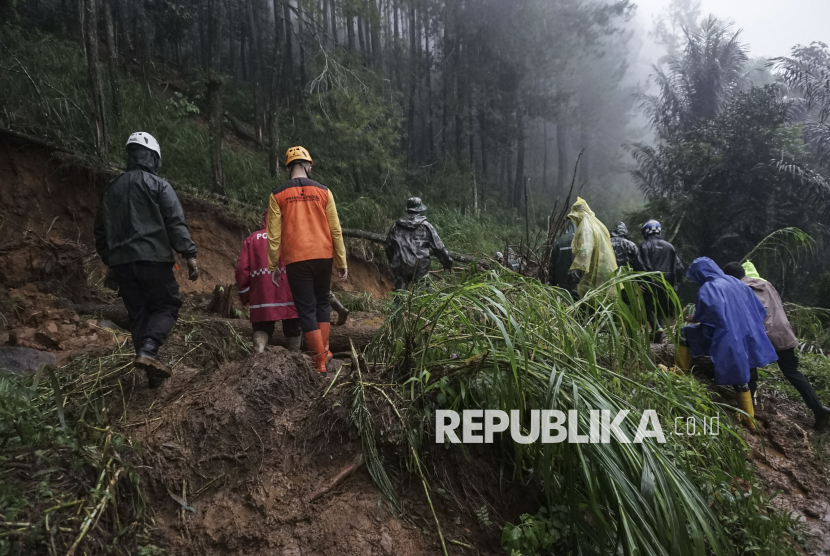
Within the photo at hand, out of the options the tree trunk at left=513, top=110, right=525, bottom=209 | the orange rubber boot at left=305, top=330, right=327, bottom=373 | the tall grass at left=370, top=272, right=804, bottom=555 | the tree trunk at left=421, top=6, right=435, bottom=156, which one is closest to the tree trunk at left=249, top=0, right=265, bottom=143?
the tree trunk at left=421, top=6, right=435, bottom=156

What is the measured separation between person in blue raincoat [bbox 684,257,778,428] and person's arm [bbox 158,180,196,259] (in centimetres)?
368

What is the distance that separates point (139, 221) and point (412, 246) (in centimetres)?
282

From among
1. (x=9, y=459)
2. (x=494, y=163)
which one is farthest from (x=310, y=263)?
→ (x=494, y=163)

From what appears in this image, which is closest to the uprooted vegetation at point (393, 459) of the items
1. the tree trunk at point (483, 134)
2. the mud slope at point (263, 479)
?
the mud slope at point (263, 479)

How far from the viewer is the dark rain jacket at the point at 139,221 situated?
2984 mm

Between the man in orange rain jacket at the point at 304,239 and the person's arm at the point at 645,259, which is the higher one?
the man in orange rain jacket at the point at 304,239

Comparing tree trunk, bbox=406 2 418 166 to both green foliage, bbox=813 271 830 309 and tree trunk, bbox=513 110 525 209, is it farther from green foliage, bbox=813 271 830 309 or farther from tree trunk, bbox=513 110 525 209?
green foliage, bbox=813 271 830 309

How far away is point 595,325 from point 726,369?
5.60 ft

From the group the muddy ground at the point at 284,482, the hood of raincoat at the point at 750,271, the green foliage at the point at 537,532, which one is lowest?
the green foliage at the point at 537,532

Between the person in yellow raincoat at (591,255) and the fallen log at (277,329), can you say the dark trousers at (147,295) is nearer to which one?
the fallen log at (277,329)

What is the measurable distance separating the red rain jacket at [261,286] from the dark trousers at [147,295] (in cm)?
92

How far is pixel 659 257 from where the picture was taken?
18.8 ft

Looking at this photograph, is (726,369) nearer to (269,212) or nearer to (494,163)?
(269,212)

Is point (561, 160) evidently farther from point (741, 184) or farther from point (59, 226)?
point (59, 226)
